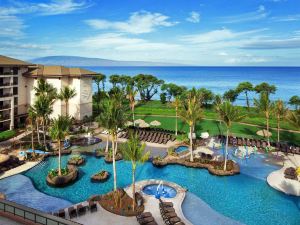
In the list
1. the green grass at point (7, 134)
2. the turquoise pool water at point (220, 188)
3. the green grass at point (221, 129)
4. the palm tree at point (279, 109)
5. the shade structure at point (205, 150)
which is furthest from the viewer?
the green grass at point (221, 129)

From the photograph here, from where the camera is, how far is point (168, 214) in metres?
19.2

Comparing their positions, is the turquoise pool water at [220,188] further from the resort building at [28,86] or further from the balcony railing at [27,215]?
the resort building at [28,86]

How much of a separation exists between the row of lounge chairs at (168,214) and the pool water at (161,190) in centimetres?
187

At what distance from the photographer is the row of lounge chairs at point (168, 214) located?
18.5 meters

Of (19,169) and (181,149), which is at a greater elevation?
(181,149)

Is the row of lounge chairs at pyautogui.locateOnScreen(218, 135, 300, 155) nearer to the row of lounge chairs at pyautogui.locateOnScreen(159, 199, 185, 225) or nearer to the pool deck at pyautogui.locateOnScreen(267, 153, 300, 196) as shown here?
the pool deck at pyautogui.locateOnScreen(267, 153, 300, 196)

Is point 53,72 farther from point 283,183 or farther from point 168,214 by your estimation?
point 283,183

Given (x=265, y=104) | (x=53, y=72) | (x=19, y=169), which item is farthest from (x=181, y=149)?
(x=53, y=72)

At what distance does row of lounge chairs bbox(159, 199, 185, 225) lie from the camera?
18516 mm

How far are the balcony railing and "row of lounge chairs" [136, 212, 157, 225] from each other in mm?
6971

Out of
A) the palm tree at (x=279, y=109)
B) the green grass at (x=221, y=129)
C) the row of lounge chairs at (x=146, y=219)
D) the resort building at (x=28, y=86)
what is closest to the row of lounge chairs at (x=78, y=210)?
the row of lounge chairs at (x=146, y=219)

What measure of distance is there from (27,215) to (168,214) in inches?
368

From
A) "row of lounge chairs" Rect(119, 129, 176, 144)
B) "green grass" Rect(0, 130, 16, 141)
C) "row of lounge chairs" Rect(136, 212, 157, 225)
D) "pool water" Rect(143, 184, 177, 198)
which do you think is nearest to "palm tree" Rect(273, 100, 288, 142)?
"row of lounge chairs" Rect(119, 129, 176, 144)

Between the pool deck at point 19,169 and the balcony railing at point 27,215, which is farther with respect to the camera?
the pool deck at point 19,169
